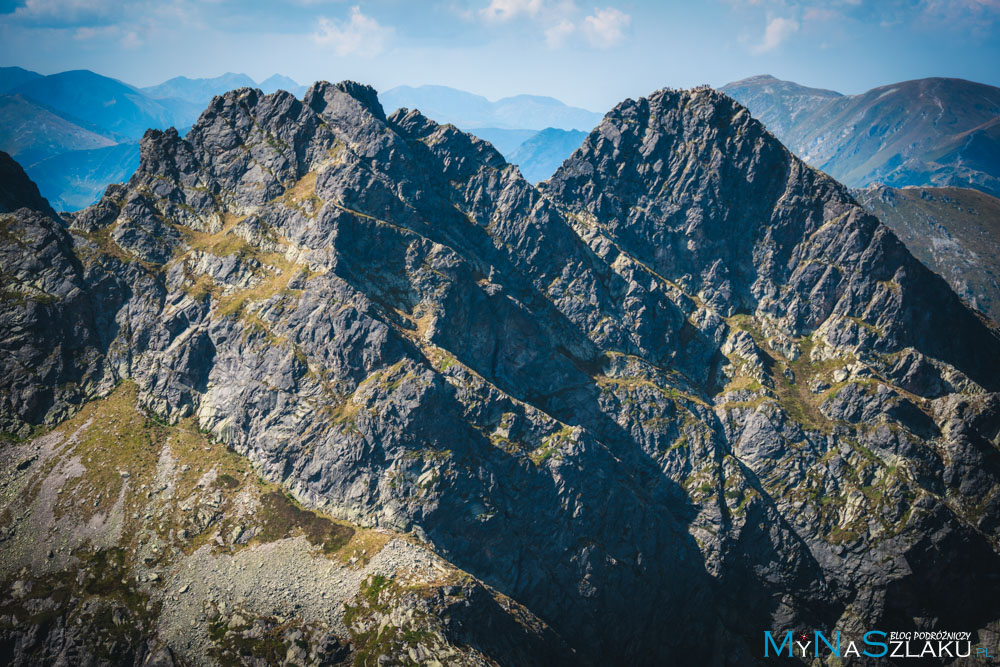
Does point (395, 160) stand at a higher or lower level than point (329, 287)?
higher

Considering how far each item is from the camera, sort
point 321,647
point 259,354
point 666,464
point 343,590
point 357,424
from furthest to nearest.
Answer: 1. point 666,464
2. point 259,354
3. point 357,424
4. point 343,590
5. point 321,647

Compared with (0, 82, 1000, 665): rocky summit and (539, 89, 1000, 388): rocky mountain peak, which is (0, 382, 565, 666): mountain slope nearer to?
(0, 82, 1000, 665): rocky summit

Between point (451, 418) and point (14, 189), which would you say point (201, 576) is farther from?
point (14, 189)

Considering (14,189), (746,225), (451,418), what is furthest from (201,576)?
(746,225)

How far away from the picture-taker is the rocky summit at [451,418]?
85000 mm

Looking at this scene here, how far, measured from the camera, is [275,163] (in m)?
136

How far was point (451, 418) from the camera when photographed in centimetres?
10406

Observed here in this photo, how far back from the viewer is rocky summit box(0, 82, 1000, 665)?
85.0 meters

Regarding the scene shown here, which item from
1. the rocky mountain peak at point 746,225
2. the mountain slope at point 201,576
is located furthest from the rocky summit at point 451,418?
the rocky mountain peak at point 746,225

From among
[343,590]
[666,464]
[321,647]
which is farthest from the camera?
[666,464]

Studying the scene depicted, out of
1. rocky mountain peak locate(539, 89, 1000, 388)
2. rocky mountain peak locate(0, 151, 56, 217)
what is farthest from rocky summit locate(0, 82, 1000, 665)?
rocky mountain peak locate(0, 151, 56, 217)

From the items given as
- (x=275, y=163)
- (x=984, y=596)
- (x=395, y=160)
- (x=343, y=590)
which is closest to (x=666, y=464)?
(x=984, y=596)

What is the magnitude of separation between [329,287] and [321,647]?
6463 cm

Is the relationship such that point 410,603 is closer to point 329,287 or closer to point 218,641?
point 218,641
